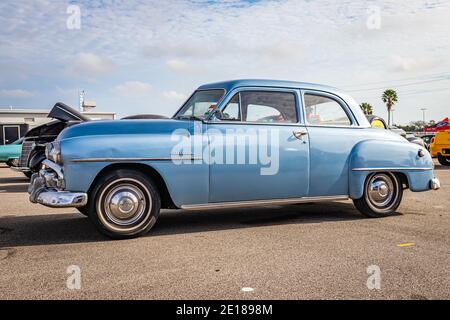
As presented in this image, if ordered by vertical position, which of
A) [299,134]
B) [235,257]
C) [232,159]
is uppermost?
[299,134]

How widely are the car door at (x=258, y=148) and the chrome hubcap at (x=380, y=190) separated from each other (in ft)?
3.52

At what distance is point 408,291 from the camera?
320 cm

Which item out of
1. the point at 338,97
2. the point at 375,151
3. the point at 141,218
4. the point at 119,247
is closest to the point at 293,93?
the point at 338,97

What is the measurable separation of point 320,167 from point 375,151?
87 cm

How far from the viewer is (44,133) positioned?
10.7 m

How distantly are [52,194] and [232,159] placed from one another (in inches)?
77.5

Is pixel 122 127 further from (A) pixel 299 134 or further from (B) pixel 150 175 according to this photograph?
(A) pixel 299 134

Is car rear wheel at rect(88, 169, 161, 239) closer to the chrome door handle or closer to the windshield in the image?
the windshield

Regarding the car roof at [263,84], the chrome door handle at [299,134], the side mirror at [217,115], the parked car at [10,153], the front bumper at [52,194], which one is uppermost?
the car roof at [263,84]

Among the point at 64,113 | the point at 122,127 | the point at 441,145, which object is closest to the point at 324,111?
the point at 122,127

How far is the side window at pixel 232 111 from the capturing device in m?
5.34

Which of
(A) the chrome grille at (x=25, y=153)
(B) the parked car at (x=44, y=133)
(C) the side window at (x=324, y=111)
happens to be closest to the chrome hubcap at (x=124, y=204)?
(C) the side window at (x=324, y=111)

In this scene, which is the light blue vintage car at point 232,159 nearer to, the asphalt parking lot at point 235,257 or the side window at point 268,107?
the side window at point 268,107
